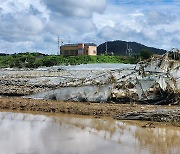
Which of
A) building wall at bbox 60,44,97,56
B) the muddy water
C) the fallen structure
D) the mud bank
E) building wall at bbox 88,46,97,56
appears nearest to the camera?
the muddy water

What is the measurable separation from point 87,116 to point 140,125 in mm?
3003

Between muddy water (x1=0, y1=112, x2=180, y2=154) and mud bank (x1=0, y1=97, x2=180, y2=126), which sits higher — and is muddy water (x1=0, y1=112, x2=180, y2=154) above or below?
below

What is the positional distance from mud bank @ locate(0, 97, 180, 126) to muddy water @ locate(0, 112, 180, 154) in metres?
0.82

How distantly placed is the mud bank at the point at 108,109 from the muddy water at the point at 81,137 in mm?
816

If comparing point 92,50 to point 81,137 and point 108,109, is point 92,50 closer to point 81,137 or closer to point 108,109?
point 108,109

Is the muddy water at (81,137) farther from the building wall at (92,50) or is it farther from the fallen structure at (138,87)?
the building wall at (92,50)

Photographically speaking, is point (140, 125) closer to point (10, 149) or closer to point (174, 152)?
point (174, 152)

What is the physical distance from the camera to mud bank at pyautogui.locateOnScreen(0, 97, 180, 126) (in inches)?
520

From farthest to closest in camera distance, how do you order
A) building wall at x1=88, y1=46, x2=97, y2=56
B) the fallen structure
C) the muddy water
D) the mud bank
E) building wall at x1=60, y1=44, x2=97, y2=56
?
building wall at x1=60, y1=44, x2=97, y2=56
building wall at x1=88, y1=46, x2=97, y2=56
the fallen structure
the mud bank
the muddy water

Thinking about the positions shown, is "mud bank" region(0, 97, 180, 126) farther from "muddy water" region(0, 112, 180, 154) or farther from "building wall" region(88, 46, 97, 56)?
"building wall" region(88, 46, 97, 56)

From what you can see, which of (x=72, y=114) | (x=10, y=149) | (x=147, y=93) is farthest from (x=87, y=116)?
(x=10, y=149)

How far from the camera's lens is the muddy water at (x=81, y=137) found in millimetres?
8875

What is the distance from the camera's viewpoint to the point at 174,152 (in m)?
8.69

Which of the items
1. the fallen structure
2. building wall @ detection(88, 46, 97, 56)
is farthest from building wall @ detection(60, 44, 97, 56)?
the fallen structure
